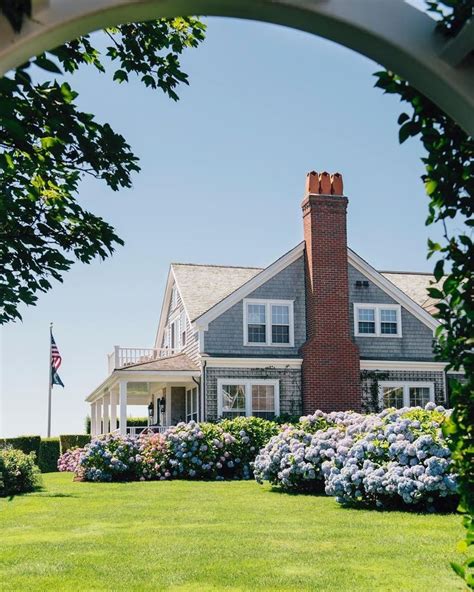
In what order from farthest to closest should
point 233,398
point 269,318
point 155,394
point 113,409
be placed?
point 155,394, point 113,409, point 269,318, point 233,398

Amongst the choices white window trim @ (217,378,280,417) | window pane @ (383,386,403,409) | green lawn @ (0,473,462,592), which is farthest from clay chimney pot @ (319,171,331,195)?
green lawn @ (0,473,462,592)

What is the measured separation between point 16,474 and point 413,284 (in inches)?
693

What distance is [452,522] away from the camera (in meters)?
10.6

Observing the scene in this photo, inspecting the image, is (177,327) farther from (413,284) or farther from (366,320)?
(413,284)

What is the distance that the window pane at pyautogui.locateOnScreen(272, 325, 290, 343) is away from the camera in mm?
24641

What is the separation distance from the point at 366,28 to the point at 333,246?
2204 cm

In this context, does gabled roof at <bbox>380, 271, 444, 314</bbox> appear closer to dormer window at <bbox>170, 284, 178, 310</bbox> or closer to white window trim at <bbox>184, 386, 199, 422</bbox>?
dormer window at <bbox>170, 284, 178, 310</bbox>

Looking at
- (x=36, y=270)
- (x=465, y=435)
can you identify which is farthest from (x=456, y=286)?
(x=36, y=270)

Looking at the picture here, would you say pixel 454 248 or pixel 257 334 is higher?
pixel 257 334

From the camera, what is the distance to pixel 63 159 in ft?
27.6

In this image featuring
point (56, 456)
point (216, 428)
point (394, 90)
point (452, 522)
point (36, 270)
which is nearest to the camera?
point (394, 90)

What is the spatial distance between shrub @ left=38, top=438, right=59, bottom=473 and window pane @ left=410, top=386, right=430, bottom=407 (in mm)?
12226

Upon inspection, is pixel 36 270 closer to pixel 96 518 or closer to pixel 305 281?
pixel 96 518

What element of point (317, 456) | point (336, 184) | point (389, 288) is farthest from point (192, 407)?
point (317, 456)
